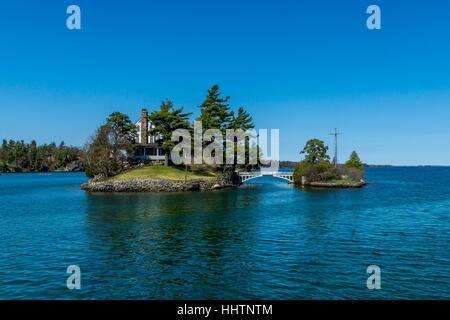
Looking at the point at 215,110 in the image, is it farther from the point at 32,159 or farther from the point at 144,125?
the point at 32,159

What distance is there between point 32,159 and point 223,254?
198028mm

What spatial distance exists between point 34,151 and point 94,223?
18314 cm

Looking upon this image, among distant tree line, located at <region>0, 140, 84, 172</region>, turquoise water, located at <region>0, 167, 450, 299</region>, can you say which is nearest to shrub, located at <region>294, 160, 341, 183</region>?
turquoise water, located at <region>0, 167, 450, 299</region>

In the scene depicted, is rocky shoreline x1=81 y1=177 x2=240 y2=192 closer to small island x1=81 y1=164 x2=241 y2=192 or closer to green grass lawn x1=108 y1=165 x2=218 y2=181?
small island x1=81 y1=164 x2=241 y2=192

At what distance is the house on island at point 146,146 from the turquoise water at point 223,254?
152ft

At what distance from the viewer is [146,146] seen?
81562 mm

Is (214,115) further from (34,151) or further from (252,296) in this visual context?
(34,151)

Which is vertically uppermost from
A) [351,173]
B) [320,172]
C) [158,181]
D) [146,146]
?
[146,146]

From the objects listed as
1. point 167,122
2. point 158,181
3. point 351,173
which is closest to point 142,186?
point 158,181

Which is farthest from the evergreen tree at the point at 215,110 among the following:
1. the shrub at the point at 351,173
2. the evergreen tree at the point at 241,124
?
the shrub at the point at 351,173

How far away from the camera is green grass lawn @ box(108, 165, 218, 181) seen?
6336cm

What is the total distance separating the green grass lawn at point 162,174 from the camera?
63.4 m

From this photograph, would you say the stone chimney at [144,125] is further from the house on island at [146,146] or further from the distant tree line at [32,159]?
the distant tree line at [32,159]

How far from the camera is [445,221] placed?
30.8 meters
